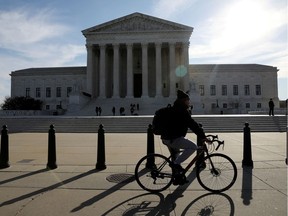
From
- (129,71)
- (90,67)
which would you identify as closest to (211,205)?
(129,71)

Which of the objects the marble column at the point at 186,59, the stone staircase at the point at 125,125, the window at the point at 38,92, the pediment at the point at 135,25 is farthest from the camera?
the window at the point at 38,92

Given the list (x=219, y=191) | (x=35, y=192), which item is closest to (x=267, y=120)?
(x=219, y=191)

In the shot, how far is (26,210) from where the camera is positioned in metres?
4.71

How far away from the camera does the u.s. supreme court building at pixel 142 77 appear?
57094 millimetres

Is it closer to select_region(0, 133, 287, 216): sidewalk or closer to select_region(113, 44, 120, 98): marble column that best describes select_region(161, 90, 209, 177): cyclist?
select_region(0, 133, 287, 216): sidewalk

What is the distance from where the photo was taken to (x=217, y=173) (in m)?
5.79

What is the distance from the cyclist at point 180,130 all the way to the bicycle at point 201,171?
0.16 m

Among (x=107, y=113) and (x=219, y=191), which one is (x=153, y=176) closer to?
(x=219, y=191)

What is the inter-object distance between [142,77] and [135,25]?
10.7 m

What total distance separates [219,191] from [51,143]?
15.5ft

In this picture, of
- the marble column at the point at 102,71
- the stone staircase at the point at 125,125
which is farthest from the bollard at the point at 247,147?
the marble column at the point at 102,71

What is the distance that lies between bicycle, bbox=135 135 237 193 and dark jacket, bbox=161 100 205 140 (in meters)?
0.38

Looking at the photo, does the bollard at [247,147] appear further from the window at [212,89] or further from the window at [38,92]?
the window at [38,92]

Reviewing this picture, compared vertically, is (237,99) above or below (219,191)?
above
